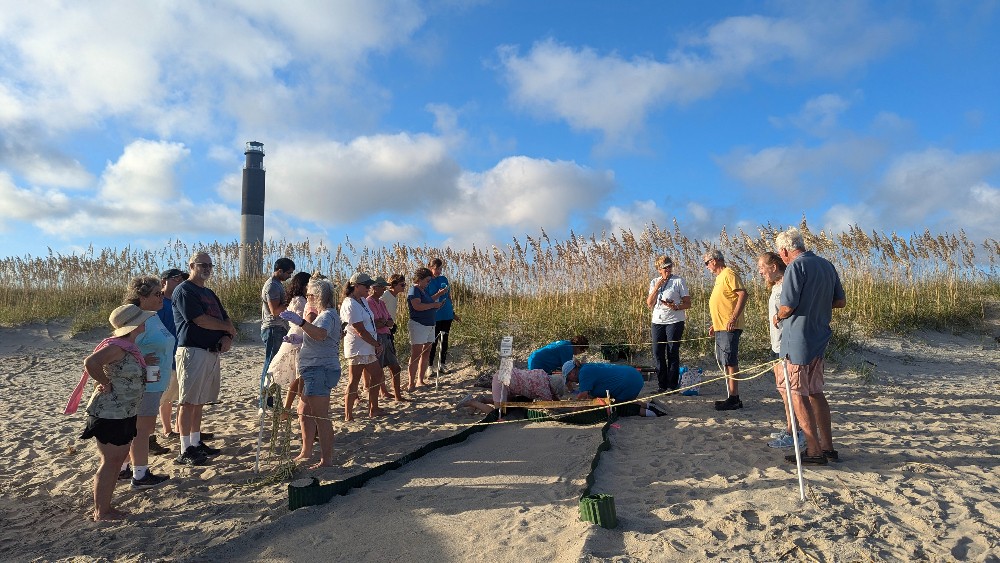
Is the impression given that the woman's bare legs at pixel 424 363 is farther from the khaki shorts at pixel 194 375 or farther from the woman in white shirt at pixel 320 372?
the khaki shorts at pixel 194 375

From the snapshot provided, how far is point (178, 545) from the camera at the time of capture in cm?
336

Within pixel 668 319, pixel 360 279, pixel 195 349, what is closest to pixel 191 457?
pixel 195 349

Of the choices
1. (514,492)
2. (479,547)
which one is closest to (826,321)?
(514,492)

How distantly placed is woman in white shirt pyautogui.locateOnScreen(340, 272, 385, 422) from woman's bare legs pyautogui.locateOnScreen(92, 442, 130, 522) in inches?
83.2

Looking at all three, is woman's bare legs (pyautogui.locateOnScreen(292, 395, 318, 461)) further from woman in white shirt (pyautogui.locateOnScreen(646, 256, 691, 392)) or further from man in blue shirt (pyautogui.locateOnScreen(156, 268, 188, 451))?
woman in white shirt (pyautogui.locateOnScreen(646, 256, 691, 392))

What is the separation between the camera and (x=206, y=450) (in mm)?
4879

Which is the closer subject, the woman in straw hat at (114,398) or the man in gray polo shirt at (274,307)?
the woman in straw hat at (114,398)

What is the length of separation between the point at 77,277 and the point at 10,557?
1197 cm

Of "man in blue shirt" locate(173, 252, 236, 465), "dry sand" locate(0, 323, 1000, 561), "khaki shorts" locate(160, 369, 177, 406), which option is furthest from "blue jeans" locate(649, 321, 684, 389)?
"khaki shorts" locate(160, 369, 177, 406)

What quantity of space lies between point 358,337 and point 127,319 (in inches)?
85.6

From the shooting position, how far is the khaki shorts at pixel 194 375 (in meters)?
4.59

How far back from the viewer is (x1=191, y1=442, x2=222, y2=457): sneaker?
186 inches

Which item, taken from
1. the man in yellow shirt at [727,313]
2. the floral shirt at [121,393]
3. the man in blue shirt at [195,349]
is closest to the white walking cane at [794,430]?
the man in yellow shirt at [727,313]

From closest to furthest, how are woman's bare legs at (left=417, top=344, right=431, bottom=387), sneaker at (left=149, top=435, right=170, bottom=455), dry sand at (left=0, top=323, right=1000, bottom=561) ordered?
1. dry sand at (left=0, top=323, right=1000, bottom=561)
2. sneaker at (left=149, top=435, right=170, bottom=455)
3. woman's bare legs at (left=417, top=344, right=431, bottom=387)
